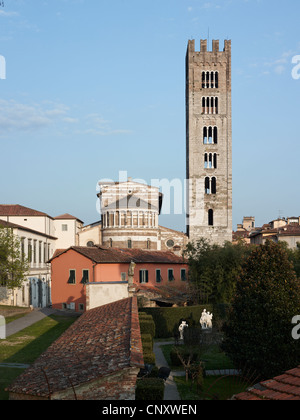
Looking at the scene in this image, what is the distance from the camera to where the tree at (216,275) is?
4128 centimetres

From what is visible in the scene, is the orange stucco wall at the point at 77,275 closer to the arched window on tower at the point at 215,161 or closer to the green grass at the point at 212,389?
the green grass at the point at 212,389

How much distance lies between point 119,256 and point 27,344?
2222 cm

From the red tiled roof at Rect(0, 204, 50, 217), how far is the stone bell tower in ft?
76.5

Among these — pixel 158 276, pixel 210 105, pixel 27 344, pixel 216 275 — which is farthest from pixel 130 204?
pixel 27 344

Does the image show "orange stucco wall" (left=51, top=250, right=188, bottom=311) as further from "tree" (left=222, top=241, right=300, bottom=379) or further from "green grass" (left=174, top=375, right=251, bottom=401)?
"tree" (left=222, top=241, right=300, bottom=379)

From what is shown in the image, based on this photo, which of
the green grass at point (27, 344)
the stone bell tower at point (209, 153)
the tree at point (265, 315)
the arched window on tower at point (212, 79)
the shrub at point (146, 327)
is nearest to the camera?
the tree at point (265, 315)

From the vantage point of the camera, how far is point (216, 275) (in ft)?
136

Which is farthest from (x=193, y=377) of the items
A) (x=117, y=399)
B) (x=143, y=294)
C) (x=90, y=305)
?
(x=143, y=294)

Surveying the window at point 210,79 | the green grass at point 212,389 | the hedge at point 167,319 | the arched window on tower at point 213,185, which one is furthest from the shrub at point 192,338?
the window at point 210,79

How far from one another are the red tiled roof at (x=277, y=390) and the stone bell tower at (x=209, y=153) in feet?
211

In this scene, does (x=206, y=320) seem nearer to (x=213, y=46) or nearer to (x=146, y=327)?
(x=146, y=327)

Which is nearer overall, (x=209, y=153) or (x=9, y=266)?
(x=9, y=266)
